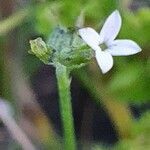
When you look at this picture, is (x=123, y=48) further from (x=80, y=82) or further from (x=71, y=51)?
(x=80, y=82)

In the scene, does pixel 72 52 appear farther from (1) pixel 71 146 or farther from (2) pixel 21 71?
(2) pixel 21 71

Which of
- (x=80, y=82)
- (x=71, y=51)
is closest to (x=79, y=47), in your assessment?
(x=71, y=51)

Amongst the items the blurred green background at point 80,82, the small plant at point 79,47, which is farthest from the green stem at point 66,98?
the blurred green background at point 80,82

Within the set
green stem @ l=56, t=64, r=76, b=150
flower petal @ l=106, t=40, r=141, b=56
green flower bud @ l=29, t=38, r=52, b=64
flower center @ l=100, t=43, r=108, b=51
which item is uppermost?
green flower bud @ l=29, t=38, r=52, b=64

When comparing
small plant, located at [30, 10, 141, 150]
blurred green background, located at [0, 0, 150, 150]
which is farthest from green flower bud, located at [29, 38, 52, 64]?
blurred green background, located at [0, 0, 150, 150]

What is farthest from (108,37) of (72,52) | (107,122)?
(107,122)

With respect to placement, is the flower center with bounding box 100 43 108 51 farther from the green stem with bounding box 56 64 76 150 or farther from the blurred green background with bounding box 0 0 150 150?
the blurred green background with bounding box 0 0 150 150
